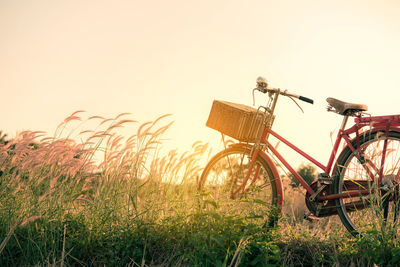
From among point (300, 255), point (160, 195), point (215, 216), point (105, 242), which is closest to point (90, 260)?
point (105, 242)

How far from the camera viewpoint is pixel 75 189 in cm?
413

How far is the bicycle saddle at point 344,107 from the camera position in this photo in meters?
3.88

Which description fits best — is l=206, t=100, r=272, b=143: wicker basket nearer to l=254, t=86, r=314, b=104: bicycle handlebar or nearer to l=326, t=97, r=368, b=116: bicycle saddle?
l=254, t=86, r=314, b=104: bicycle handlebar

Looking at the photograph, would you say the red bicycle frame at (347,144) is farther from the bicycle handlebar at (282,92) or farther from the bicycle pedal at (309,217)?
the bicycle handlebar at (282,92)

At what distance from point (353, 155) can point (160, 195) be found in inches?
85.1

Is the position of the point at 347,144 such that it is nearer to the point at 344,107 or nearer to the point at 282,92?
the point at 344,107

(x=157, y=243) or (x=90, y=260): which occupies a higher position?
(x=157, y=243)

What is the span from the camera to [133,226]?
3570mm

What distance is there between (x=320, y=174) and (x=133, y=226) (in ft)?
7.11

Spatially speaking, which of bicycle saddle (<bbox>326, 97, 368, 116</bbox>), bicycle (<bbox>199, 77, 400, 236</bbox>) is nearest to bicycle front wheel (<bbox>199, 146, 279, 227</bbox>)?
bicycle (<bbox>199, 77, 400, 236</bbox>)

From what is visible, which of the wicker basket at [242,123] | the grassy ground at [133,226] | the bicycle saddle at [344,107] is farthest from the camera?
the wicker basket at [242,123]

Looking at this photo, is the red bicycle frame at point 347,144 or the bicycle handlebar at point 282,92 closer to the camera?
the red bicycle frame at point 347,144

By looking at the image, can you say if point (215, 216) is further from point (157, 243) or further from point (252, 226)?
point (157, 243)

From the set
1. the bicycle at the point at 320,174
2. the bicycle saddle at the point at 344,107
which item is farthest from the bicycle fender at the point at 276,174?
the bicycle saddle at the point at 344,107
